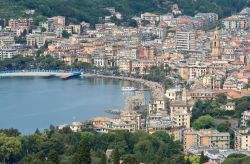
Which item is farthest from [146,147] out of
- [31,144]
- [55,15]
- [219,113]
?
[55,15]

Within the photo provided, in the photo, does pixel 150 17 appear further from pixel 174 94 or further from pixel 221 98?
pixel 221 98

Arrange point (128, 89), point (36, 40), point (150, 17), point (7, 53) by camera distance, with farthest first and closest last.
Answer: point (150, 17)
point (36, 40)
point (7, 53)
point (128, 89)

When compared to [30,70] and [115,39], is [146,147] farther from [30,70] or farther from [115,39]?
[115,39]

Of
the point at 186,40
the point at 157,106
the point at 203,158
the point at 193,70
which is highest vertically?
the point at 186,40

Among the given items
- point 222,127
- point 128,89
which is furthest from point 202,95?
point 222,127

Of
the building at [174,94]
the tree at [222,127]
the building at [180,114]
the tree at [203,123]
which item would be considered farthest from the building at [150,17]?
the tree at [222,127]

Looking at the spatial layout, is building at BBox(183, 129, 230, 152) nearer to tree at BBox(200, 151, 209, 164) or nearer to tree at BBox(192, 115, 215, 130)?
tree at BBox(192, 115, 215, 130)

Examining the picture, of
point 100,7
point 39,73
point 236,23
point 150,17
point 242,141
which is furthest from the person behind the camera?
point 100,7

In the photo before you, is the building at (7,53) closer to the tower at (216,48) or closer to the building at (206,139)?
the tower at (216,48)
